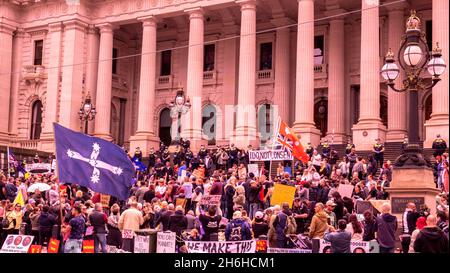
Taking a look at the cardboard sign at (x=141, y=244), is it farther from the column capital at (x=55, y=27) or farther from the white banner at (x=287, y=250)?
the column capital at (x=55, y=27)

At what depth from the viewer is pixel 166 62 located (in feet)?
164

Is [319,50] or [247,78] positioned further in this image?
[319,50]

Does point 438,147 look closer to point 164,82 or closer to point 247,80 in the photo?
point 247,80

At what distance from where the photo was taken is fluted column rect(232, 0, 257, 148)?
38719mm

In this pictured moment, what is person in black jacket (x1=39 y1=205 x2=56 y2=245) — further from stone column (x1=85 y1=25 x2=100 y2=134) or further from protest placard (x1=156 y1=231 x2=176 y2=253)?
stone column (x1=85 y1=25 x2=100 y2=134)

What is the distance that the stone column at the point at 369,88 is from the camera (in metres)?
34.5

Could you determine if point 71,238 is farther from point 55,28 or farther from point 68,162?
point 55,28

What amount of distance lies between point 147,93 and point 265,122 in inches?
306

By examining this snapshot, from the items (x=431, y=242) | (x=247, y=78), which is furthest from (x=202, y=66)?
(x=431, y=242)

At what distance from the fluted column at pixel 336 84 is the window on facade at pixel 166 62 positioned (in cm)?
1315

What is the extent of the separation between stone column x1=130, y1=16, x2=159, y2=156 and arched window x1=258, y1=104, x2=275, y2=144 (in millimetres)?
6703

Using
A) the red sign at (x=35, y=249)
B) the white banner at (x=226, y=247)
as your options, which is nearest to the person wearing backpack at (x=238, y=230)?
the white banner at (x=226, y=247)

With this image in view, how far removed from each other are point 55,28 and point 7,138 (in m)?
8.08
